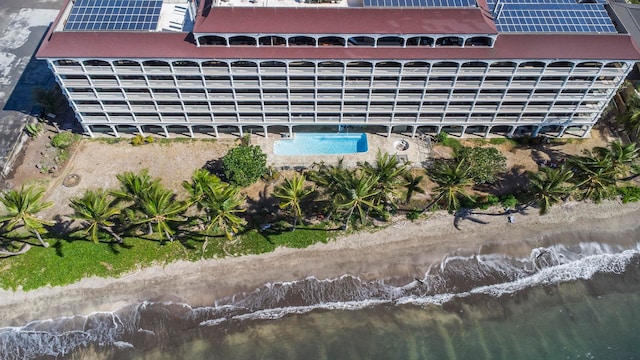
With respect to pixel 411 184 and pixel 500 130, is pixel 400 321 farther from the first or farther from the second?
pixel 500 130

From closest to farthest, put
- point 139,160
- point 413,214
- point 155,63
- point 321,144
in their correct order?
1. point 155,63
2. point 413,214
3. point 139,160
4. point 321,144

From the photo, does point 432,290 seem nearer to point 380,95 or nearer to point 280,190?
point 280,190

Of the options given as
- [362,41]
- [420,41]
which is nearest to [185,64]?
[362,41]

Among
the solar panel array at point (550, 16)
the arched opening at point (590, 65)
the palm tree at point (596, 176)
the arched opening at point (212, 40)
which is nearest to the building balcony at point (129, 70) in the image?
the arched opening at point (212, 40)

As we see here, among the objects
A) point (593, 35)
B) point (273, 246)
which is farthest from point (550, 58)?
point (273, 246)

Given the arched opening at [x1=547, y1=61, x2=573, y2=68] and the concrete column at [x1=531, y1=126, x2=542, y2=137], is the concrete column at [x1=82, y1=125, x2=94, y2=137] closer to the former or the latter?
the arched opening at [x1=547, y1=61, x2=573, y2=68]

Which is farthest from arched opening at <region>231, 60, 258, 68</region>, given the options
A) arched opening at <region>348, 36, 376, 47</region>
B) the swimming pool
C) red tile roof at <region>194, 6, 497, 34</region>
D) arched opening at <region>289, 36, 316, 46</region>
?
the swimming pool
